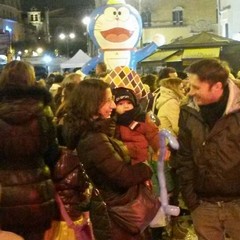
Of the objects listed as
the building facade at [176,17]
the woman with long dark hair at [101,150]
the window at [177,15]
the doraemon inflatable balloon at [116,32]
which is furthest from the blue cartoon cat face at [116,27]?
the window at [177,15]

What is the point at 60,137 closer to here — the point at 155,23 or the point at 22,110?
the point at 22,110

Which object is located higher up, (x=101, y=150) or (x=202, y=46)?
(x=202, y=46)

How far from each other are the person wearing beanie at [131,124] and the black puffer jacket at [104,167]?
0.73 meters

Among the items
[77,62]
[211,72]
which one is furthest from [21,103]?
[77,62]

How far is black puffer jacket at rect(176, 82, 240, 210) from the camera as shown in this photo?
13.4 feet

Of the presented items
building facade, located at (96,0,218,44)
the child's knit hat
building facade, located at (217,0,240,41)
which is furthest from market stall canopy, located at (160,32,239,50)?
building facade, located at (96,0,218,44)

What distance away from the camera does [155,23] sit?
53.5 metres

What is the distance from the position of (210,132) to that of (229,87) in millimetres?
354

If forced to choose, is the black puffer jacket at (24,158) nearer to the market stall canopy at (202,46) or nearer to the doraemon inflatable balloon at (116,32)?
the doraemon inflatable balloon at (116,32)

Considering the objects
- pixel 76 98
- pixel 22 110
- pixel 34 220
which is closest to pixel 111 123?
pixel 76 98

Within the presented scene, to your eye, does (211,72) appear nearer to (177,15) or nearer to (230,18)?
(230,18)

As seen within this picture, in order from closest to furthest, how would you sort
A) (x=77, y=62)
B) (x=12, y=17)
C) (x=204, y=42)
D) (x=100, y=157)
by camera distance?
(x=100, y=157)
(x=204, y=42)
(x=77, y=62)
(x=12, y=17)

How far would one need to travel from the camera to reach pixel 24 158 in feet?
14.6

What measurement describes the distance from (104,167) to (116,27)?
9.12 m
